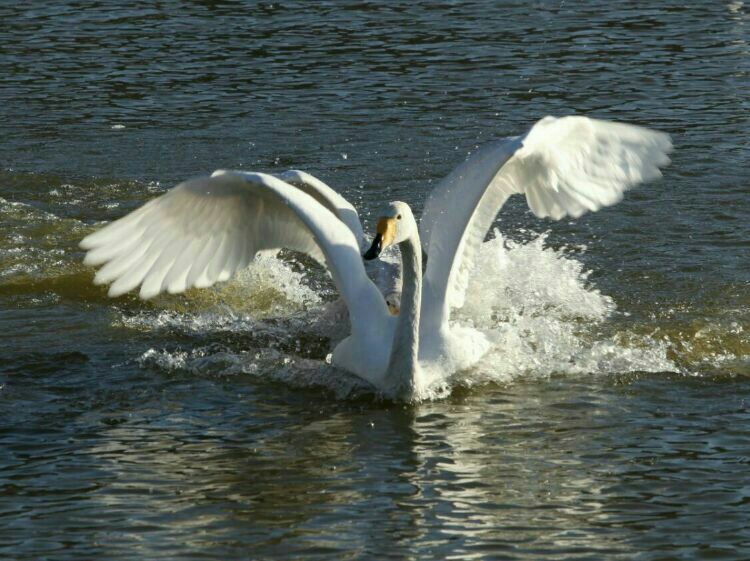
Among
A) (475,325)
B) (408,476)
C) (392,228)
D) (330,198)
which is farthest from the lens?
(475,325)

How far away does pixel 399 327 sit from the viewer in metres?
9.08

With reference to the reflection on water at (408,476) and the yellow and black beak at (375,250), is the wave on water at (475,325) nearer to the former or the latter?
the reflection on water at (408,476)

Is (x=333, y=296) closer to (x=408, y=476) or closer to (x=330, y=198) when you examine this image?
(x=330, y=198)

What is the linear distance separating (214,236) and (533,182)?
89.4 inches

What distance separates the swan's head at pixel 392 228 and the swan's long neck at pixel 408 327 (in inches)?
5.4

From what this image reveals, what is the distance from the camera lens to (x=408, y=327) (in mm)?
9055

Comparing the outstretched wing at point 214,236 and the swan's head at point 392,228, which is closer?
the swan's head at point 392,228

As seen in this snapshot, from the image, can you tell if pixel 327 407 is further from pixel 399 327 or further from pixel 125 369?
pixel 125 369

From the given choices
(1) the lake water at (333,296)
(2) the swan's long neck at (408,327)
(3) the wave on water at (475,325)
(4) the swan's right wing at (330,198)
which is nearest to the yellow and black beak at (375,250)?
(2) the swan's long neck at (408,327)

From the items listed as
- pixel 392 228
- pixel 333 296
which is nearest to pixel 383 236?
pixel 392 228

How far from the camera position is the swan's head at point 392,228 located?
8617mm

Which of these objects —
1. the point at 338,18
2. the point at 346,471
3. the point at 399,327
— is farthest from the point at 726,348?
the point at 338,18

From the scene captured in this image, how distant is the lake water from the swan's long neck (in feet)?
0.74

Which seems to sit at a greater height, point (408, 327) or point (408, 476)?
point (408, 327)
